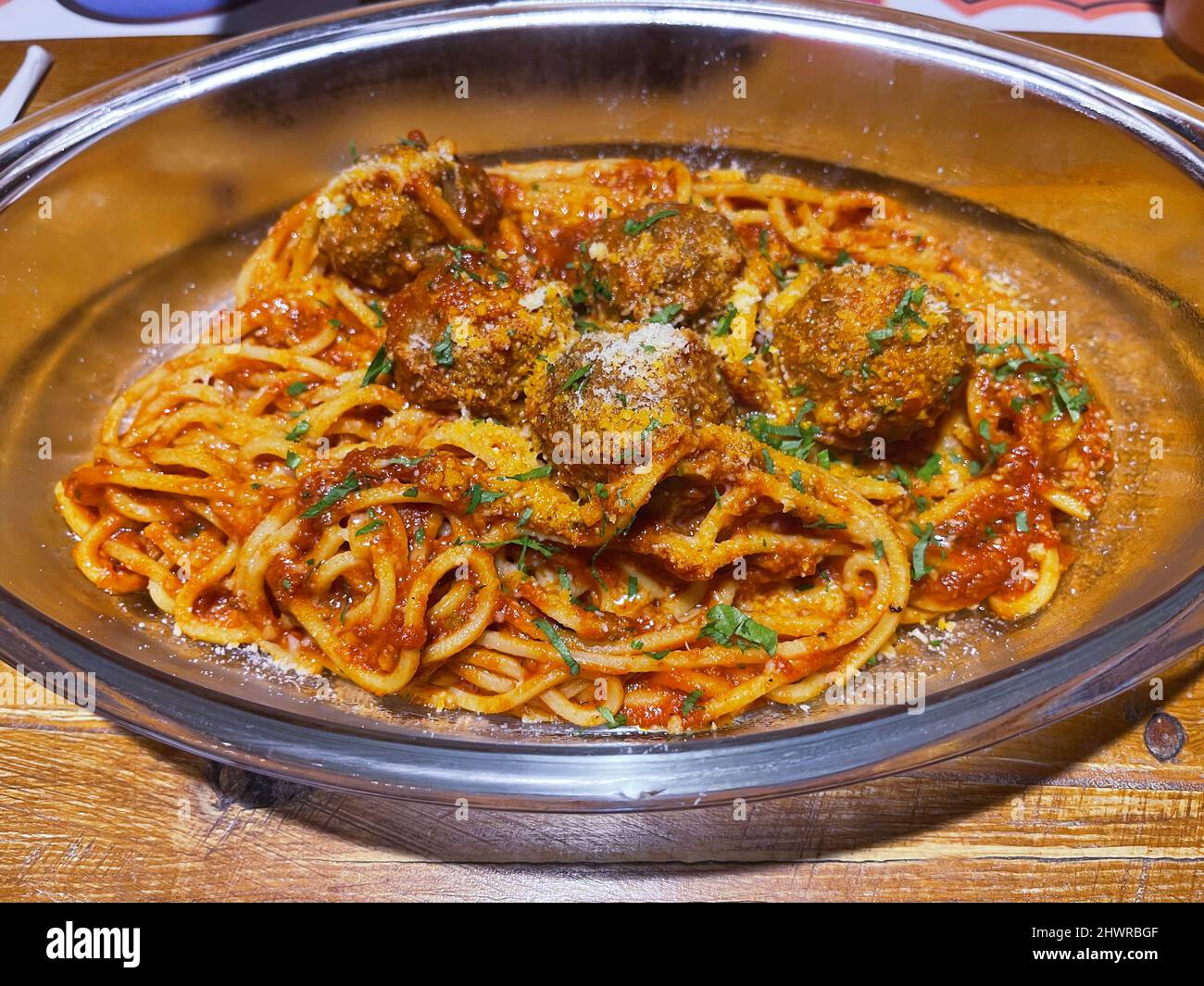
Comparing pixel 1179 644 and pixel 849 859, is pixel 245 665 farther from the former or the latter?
pixel 1179 644

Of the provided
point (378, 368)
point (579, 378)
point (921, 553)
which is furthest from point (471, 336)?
point (921, 553)

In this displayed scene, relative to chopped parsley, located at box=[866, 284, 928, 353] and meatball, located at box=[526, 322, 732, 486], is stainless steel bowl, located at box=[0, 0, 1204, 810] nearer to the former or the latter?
meatball, located at box=[526, 322, 732, 486]

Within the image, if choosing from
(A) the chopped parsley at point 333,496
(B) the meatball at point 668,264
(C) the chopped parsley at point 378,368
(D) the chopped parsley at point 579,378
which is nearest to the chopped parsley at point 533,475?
(D) the chopped parsley at point 579,378

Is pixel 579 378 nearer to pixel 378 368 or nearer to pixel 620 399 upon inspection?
A: pixel 620 399

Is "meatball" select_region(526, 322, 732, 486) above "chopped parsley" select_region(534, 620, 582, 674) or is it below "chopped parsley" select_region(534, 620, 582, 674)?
above

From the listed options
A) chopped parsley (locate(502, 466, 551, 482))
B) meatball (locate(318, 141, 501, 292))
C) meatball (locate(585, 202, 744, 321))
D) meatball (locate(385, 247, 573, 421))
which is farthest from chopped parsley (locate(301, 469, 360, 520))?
meatball (locate(585, 202, 744, 321))

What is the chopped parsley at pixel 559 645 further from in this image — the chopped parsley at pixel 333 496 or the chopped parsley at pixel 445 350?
the chopped parsley at pixel 445 350

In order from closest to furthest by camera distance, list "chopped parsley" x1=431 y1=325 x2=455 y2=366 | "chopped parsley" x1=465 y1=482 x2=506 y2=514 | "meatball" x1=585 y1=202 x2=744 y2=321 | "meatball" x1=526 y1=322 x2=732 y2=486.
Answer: "meatball" x1=526 y1=322 x2=732 y2=486, "chopped parsley" x1=465 y1=482 x2=506 y2=514, "chopped parsley" x1=431 y1=325 x2=455 y2=366, "meatball" x1=585 y1=202 x2=744 y2=321
